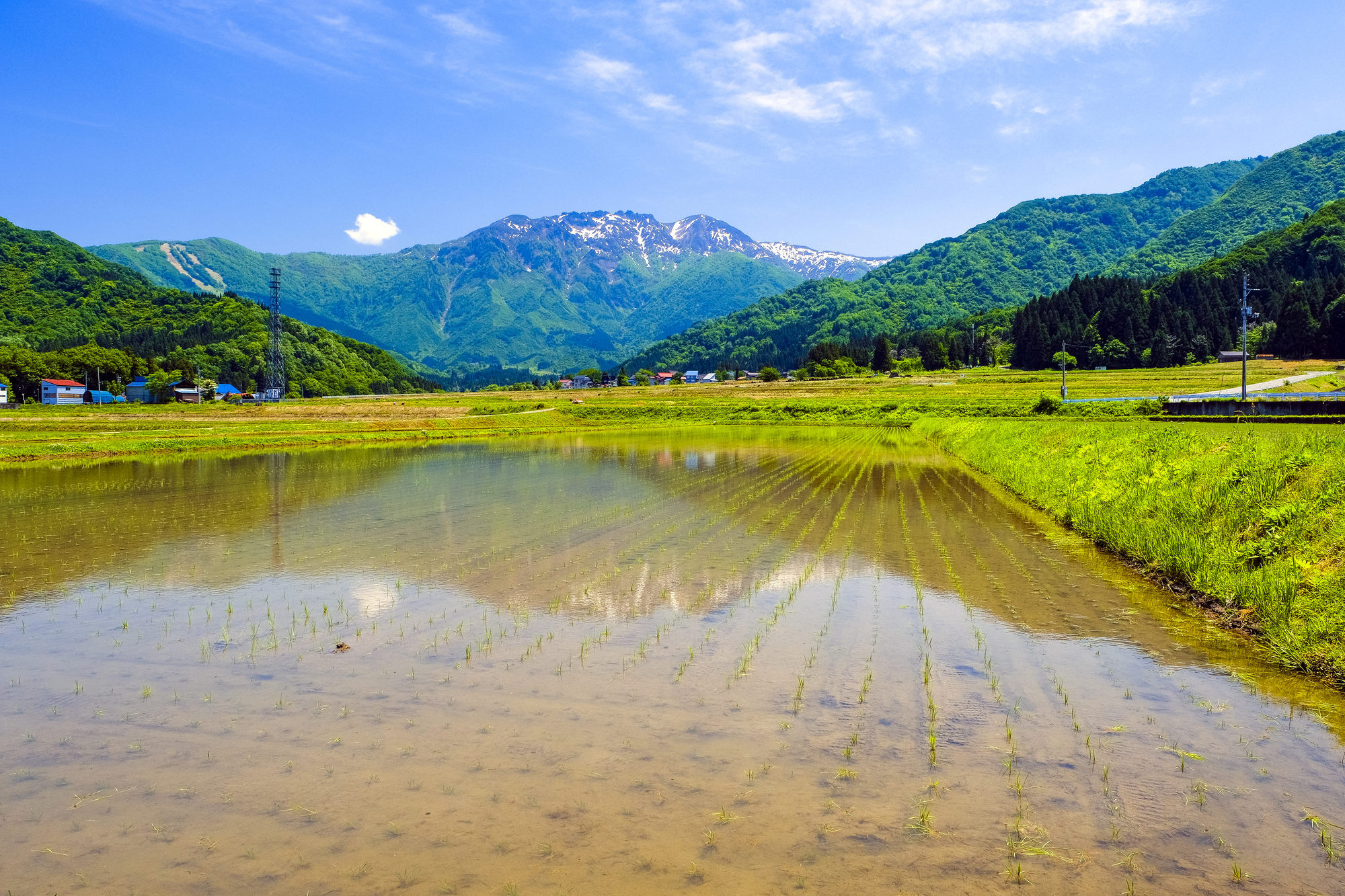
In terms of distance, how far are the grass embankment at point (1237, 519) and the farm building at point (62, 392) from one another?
401ft

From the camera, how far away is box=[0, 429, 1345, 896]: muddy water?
4.70 m

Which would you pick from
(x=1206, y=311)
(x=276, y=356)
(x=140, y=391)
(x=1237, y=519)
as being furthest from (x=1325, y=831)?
(x=140, y=391)

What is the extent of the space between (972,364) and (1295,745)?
135130 millimetres

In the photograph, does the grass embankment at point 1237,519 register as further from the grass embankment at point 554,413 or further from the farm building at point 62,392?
the farm building at point 62,392

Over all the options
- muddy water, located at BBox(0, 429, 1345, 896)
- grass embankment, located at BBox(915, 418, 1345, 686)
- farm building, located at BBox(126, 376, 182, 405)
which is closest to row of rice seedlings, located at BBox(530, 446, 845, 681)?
muddy water, located at BBox(0, 429, 1345, 896)

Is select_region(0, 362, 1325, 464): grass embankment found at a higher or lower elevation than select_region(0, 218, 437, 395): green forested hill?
lower

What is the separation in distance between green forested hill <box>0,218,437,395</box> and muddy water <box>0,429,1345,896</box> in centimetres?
12572

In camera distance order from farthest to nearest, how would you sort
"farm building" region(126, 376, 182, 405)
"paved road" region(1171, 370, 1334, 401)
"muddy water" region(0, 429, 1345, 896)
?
"farm building" region(126, 376, 182, 405) → "paved road" region(1171, 370, 1334, 401) → "muddy water" region(0, 429, 1345, 896)

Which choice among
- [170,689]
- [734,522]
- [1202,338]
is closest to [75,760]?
[170,689]

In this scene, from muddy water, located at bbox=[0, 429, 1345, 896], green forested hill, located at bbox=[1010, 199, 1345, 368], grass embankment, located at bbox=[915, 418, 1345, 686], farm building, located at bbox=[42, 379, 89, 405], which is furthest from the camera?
farm building, located at bbox=[42, 379, 89, 405]

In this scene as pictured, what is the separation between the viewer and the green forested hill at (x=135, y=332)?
124 meters

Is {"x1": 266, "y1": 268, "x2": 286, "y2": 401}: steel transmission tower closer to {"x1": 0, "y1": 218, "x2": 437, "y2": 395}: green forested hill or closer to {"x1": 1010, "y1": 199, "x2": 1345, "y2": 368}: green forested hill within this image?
{"x1": 0, "y1": 218, "x2": 437, "y2": 395}: green forested hill

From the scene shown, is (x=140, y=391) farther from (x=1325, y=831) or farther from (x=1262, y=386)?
(x=1262, y=386)

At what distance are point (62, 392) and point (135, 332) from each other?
155ft
